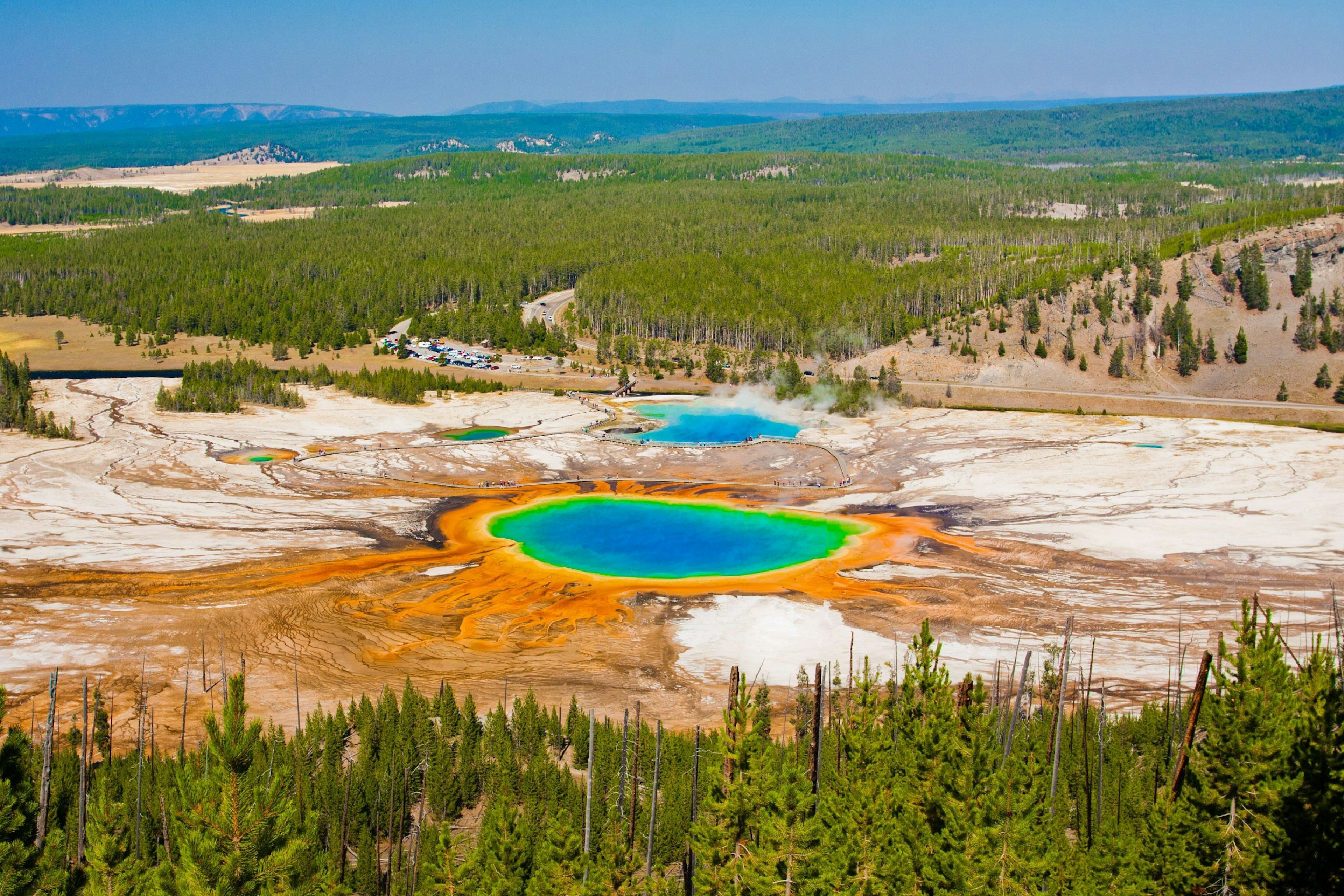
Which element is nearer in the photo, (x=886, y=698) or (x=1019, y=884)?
(x=1019, y=884)

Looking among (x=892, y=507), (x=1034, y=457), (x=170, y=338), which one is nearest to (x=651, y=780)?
(x=892, y=507)

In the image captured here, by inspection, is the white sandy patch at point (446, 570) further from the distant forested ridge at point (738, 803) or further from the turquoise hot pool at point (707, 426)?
the turquoise hot pool at point (707, 426)

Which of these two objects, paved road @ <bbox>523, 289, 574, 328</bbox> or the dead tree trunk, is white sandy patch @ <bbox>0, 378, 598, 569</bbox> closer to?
the dead tree trunk

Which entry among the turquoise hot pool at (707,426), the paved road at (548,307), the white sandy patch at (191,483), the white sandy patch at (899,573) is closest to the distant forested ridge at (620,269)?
the paved road at (548,307)

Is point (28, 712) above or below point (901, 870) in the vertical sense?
below

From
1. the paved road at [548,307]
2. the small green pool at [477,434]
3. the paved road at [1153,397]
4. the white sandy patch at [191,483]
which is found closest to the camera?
the white sandy patch at [191,483]

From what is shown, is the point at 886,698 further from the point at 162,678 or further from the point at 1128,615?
the point at 162,678
